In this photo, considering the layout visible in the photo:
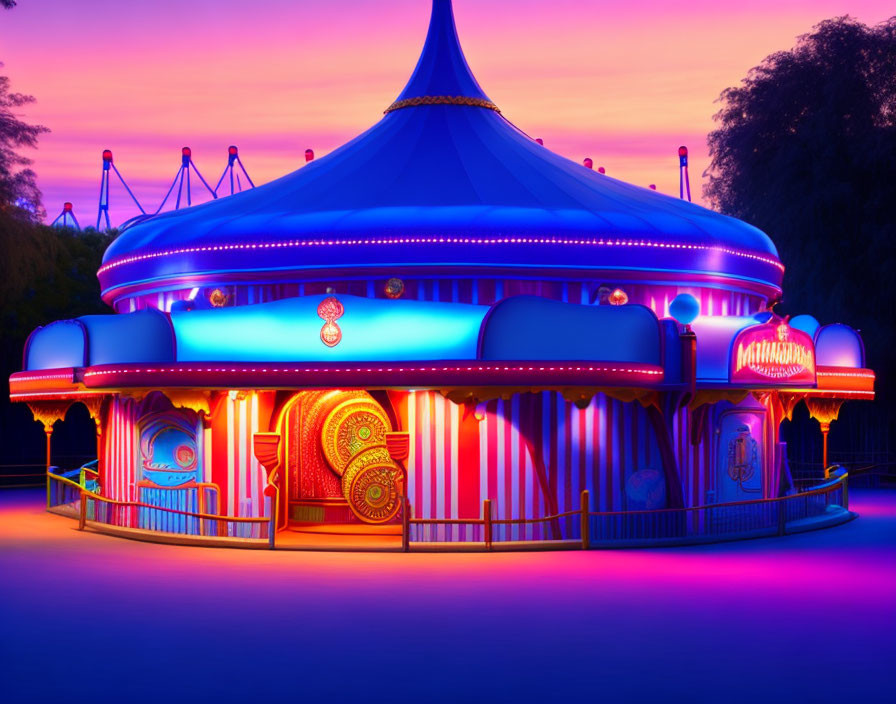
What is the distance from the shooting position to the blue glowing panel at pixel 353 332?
2003 centimetres

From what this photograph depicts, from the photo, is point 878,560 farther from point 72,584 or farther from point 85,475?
point 85,475

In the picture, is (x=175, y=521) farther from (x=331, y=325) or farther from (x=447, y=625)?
(x=447, y=625)

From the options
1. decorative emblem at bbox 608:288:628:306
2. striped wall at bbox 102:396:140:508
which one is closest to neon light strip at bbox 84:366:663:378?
decorative emblem at bbox 608:288:628:306

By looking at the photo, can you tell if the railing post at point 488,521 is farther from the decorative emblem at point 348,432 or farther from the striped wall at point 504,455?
the decorative emblem at point 348,432

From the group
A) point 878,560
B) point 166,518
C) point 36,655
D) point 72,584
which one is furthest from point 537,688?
point 166,518

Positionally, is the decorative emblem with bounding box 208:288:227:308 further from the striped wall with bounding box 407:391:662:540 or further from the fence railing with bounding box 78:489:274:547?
the striped wall with bounding box 407:391:662:540

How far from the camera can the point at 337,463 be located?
22625 millimetres

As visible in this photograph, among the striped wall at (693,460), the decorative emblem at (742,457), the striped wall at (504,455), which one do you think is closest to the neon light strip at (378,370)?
the striped wall at (504,455)

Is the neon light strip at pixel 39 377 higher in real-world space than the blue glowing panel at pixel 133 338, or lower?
lower

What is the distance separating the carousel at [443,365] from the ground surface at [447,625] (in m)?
2.01

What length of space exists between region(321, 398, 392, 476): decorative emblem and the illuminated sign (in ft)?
19.1

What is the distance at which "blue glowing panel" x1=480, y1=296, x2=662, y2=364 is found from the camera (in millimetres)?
19562

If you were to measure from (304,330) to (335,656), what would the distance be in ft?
30.7

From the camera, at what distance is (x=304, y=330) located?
797 inches
